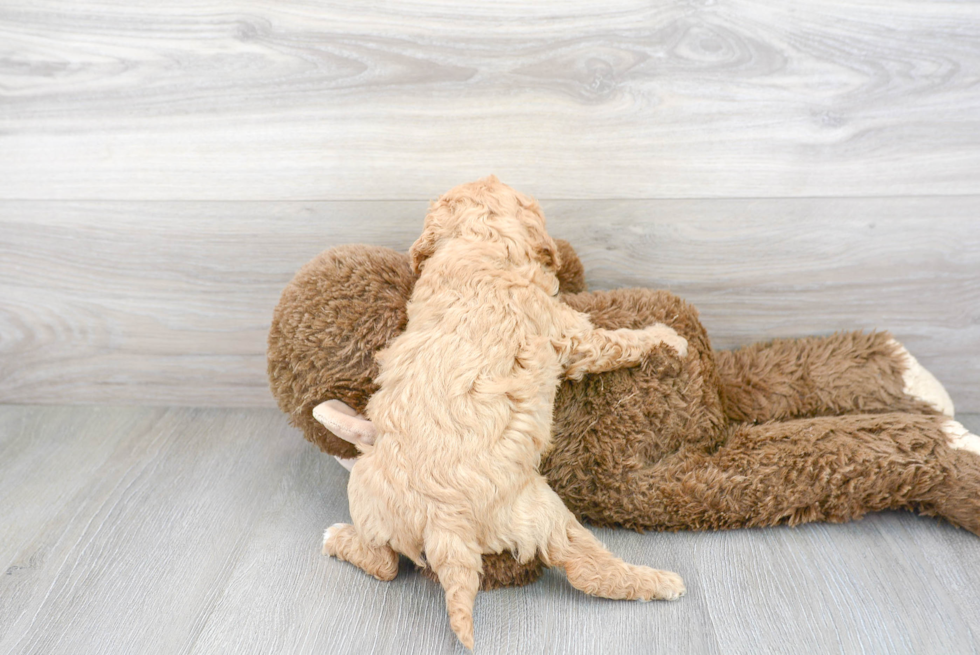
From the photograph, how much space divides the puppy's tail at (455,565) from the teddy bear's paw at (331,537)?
23 cm

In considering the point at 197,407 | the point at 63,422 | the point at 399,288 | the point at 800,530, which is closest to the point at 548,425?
the point at 399,288

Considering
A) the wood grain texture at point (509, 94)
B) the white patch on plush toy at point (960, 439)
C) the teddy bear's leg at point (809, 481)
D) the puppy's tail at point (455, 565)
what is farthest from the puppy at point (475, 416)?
the white patch on plush toy at point (960, 439)

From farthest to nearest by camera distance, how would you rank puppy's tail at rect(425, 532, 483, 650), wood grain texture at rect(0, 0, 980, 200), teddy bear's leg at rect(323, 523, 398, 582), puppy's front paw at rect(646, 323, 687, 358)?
wood grain texture at rect(0, 0, 980, 200) → puppy's front paw at rect(646, 323, 687, 358) → teddy bear's leg at rect(323, 523, 398, 582) → puppy's tail at rect(425, 532, 483, 650)

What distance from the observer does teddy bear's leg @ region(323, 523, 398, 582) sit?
1021mm

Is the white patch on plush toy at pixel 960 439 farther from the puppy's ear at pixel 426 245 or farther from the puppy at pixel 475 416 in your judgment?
the puppy's ear at pixel 426 245

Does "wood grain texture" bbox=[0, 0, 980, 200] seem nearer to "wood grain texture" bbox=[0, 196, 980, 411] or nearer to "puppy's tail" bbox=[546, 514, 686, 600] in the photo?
"wood grain texture" bbox=[0, 196, 980, 411]

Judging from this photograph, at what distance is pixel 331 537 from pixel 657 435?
531 mm

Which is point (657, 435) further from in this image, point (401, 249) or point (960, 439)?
point (401, 249)

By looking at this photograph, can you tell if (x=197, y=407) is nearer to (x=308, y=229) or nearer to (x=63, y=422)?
(x=63, y=422)

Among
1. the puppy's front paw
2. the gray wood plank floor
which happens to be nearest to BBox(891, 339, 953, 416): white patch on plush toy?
the gray wood plank floor

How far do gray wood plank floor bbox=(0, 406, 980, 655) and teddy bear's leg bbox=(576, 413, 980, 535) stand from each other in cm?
4

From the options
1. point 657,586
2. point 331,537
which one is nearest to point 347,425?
point 331,537

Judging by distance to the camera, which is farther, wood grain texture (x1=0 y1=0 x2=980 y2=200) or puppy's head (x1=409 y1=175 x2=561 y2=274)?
wood grain texture (x1=0 y1=0 x2=980 y2=200)

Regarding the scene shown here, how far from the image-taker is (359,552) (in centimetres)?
104
